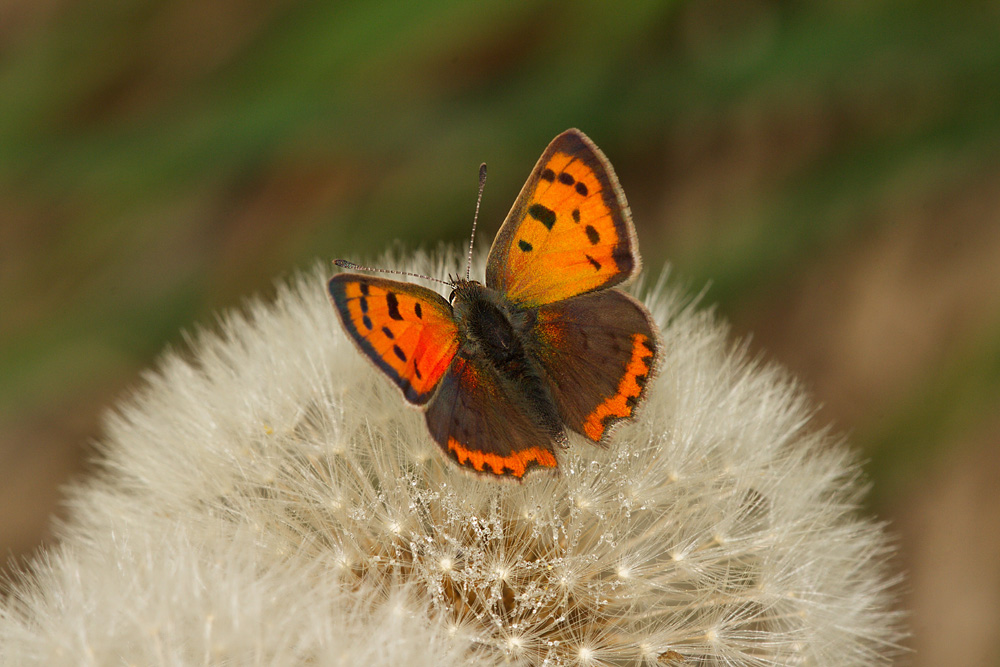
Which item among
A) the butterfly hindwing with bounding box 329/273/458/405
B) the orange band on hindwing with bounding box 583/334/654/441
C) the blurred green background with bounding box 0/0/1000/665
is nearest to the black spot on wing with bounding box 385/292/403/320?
the butterfly hindwing with bounding box 329/273/458/405

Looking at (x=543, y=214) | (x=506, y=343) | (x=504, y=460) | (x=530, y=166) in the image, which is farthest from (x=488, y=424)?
(x=530, y=166)

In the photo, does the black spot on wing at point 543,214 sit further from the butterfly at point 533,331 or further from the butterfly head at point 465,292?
the butterfly head at point 465,292

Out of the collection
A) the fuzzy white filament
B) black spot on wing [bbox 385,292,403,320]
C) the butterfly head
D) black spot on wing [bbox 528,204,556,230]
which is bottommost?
the fuzzy white filament

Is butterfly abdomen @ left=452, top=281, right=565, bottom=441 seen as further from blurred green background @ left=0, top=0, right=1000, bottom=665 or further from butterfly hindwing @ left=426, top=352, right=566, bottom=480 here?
blurred green background @ left=0, top=0, right=1000, bottom=665

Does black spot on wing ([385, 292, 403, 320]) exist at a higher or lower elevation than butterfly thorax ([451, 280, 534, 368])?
higher

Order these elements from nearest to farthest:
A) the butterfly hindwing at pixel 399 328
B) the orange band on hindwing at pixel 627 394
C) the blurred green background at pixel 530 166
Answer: the butterfly hindwing at pixel 399 328 → the orange band on hindwing at pixel 627 394 → the blurred green background at pixel 530 166

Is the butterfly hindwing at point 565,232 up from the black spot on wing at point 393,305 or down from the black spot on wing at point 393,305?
down

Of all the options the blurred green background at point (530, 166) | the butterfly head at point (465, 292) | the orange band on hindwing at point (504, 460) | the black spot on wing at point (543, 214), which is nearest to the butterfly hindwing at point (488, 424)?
the orange band on hindwing at point (504, 460)

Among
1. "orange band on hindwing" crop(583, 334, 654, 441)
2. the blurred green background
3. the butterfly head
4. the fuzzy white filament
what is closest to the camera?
the fuzzy white filament
